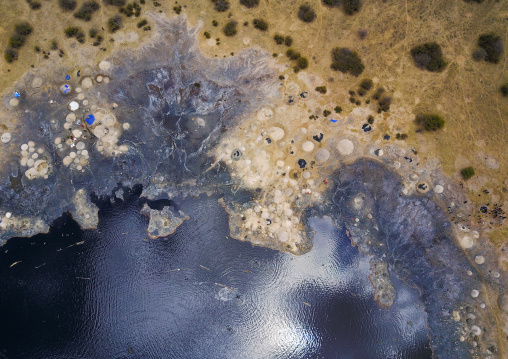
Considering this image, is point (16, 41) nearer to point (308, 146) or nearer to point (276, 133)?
point (276, 133)

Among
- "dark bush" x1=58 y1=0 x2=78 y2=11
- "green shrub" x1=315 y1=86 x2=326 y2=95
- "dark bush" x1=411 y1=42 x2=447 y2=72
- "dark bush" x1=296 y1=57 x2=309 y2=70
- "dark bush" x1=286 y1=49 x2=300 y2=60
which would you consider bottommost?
"green shrub" x1=315 y1=86 x2=326 y2=95

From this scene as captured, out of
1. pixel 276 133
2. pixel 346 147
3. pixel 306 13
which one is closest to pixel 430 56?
pixel 346 147

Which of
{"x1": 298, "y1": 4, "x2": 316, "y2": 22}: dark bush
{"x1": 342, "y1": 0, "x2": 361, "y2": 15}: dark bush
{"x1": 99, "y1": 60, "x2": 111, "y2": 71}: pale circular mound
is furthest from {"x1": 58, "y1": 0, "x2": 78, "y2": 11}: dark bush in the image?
{"x1": 342, "y1": 0, "x2": 361, "y2": 15}: dark bush

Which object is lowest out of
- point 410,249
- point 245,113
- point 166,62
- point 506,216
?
point 410,249

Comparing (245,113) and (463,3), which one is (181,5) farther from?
(463,3)

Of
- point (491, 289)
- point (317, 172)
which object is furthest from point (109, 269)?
point (491, 289)

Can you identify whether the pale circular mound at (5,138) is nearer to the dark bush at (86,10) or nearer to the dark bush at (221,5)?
the dark bush at (86,10)

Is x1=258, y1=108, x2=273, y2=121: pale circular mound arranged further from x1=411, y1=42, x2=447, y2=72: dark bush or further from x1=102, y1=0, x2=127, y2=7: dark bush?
x1=102, y1=0, x2=127, y2=7: dark bush
